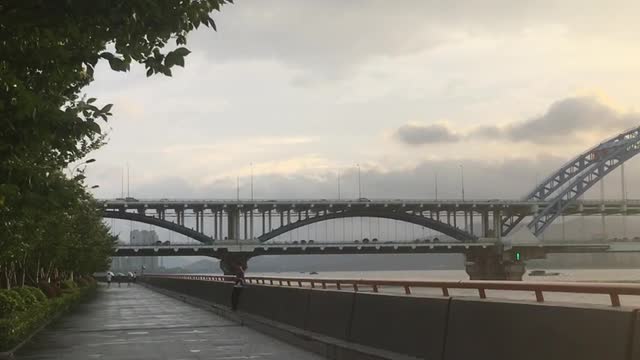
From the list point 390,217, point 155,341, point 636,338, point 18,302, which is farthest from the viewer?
point 390,217

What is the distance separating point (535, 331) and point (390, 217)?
13365cm

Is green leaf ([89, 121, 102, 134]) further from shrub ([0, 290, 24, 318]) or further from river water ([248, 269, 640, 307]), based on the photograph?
shrub ([0, 290, 24, 318])

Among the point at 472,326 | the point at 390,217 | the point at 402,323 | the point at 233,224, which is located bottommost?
the point at 402,323

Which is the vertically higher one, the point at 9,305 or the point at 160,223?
the point at 160,223

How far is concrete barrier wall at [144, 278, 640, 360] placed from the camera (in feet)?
25.7

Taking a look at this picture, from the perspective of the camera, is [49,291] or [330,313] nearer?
[330,313]

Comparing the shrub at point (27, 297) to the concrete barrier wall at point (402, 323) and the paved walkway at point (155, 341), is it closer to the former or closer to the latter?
the paved walkway at point (155, 341)

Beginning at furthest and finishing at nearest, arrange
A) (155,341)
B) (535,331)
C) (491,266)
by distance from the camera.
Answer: (491,266)
(155,341)
(535,331)

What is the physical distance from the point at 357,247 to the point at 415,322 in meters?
126

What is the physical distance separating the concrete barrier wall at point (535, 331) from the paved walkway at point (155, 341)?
17.3ft

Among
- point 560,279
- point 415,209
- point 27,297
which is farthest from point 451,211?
point 27,297

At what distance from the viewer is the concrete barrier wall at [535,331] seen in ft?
25.4

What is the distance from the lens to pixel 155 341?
64.6 feet

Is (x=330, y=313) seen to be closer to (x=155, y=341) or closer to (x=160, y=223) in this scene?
(x=155, y=341)
